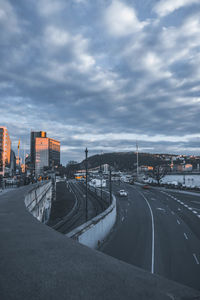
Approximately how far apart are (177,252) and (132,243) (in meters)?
4.43

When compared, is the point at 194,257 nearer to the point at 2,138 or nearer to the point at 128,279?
the point at 128,279

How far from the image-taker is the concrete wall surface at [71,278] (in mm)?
3223

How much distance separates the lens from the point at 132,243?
20.8m

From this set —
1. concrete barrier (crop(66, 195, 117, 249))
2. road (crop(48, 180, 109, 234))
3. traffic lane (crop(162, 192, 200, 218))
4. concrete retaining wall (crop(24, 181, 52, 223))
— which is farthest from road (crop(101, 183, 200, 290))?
concrete retaining wall (crop(24, 181, 52, 223))

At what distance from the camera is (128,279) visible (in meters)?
3.76

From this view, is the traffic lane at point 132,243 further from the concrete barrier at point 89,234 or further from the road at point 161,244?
the concrete barrier at point 89,234

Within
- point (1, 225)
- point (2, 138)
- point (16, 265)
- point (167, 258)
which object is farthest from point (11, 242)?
point (2, 138)

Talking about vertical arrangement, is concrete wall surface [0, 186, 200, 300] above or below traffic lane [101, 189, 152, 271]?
above

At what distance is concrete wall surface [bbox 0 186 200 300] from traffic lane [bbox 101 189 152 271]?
12.9 metres

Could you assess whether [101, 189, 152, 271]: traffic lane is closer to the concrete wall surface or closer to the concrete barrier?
the concrete barrier

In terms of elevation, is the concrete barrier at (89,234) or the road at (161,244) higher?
the concrete barrier at (89,234)

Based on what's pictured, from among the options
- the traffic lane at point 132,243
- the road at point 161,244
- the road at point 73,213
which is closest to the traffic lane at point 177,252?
the road at point 161,244

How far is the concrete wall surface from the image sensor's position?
127 inches

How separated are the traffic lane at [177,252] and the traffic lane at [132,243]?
95 centimetres
